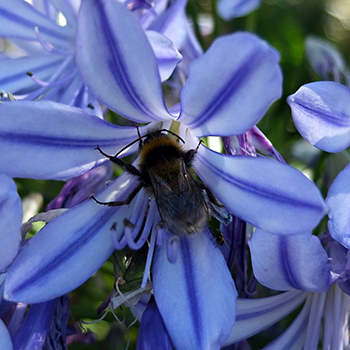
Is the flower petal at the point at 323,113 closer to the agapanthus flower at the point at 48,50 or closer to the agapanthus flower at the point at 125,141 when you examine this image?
the agapanthus flower at the point at 125,141

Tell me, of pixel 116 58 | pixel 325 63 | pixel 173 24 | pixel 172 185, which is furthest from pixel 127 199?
pixel 325 63

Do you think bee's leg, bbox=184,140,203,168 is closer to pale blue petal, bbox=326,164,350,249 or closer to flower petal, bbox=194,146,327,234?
flower petal, bbox=194,146,327,234

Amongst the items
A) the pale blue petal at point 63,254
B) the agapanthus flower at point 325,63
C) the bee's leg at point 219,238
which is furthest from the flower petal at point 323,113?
the agapanthus flower at point 325,63

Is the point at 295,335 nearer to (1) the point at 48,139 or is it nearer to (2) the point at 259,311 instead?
(2) the point at 259,311

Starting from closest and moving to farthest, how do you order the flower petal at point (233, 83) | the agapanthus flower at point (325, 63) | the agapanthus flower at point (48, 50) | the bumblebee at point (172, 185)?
the flower petal at point (233, 83), the bumblebee at point (172, 185), the agapanthus flower at point (48, 50), the agapanthus flower at point (325, 63)

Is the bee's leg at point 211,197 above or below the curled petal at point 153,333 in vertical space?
above

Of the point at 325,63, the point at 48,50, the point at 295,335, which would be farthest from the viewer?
the point at 325,63

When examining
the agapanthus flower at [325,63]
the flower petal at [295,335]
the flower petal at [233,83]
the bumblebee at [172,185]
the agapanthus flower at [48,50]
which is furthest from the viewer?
the agapanthus flower at [325,63]

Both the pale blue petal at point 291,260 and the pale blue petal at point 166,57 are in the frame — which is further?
the pale blue petal at point 166,57
